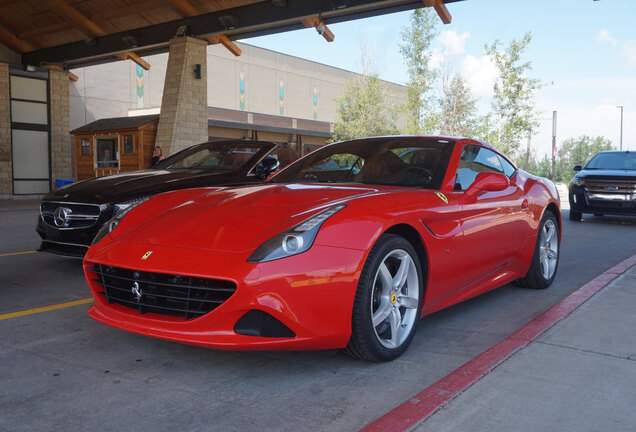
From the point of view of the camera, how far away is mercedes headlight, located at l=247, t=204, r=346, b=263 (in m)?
2.71

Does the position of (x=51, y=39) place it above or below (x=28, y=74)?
above

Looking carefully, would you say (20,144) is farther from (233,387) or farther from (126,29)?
(233,387)

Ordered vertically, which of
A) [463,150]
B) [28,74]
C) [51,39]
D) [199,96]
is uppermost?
[51,39]

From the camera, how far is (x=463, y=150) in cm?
417

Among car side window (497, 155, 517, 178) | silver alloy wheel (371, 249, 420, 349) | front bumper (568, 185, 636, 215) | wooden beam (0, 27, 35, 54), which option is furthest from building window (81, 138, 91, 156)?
silver alloy wheel (371, 249, 420, 349)

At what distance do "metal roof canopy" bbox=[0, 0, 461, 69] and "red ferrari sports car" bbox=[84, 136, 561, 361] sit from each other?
9631 mm

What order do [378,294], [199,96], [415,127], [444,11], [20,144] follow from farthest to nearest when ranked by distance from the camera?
[415,127] < [20,144] < [199,96] < [444,11] < [378,294]

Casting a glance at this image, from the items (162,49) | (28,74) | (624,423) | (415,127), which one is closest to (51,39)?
(28,74)

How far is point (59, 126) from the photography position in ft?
68.8

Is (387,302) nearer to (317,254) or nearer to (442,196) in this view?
(317,254)

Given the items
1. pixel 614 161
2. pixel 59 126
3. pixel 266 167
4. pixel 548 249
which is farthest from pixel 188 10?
pixel 548 249

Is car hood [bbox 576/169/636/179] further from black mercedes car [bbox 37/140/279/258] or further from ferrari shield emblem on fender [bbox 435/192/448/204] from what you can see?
ferrari shield emblem on fender [bbox 435/192/448/204]

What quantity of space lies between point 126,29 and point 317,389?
1765 cm

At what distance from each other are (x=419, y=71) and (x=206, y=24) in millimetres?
14934
